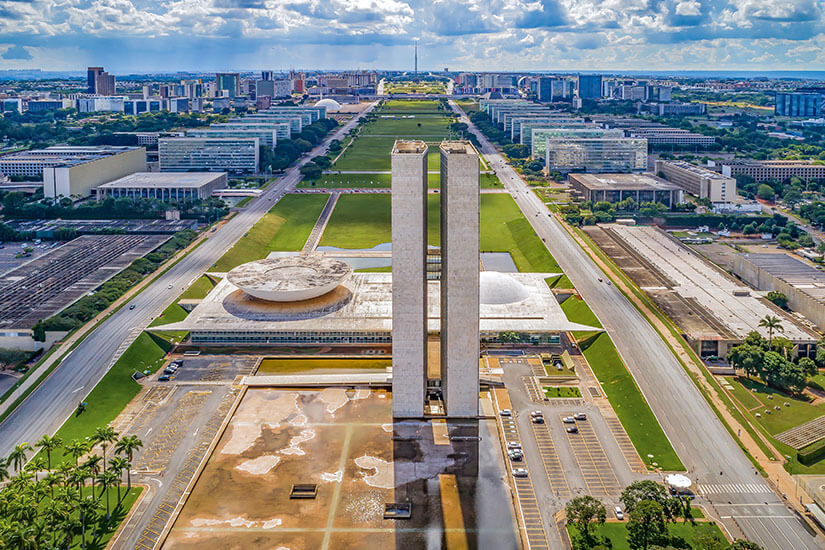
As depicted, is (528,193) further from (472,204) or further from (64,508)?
(64,508)

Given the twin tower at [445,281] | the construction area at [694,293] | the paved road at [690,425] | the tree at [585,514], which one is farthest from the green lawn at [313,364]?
the construction area at [694,293]

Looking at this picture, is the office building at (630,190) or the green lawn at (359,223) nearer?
the green lawn at (359,223)

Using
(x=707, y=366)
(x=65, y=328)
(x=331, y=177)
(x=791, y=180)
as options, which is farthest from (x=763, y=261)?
(x=331, y=177)

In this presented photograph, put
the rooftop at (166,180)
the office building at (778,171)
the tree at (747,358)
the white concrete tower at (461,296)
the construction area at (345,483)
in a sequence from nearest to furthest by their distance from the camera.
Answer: the construction area at (345,483) → the white concrete tower at (461,296) → the tree at (747,358) → the rooftop at (166,180) → the office building at (778,171)

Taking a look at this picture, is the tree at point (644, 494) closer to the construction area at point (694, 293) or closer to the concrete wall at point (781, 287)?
the construction area at point (694, 293)

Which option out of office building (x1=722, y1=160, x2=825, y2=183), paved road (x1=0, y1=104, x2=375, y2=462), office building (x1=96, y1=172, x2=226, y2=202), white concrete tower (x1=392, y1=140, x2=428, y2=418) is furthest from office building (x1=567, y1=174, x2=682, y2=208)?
white concrete tower (x1=392, y1=140, x2=428, y2=418)

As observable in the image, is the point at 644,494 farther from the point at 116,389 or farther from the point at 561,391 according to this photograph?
the point at 116,389

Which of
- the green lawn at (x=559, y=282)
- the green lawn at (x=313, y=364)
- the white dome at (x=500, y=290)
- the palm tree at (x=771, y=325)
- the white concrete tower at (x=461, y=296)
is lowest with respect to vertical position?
the green lawn at (x=313, y=364)
